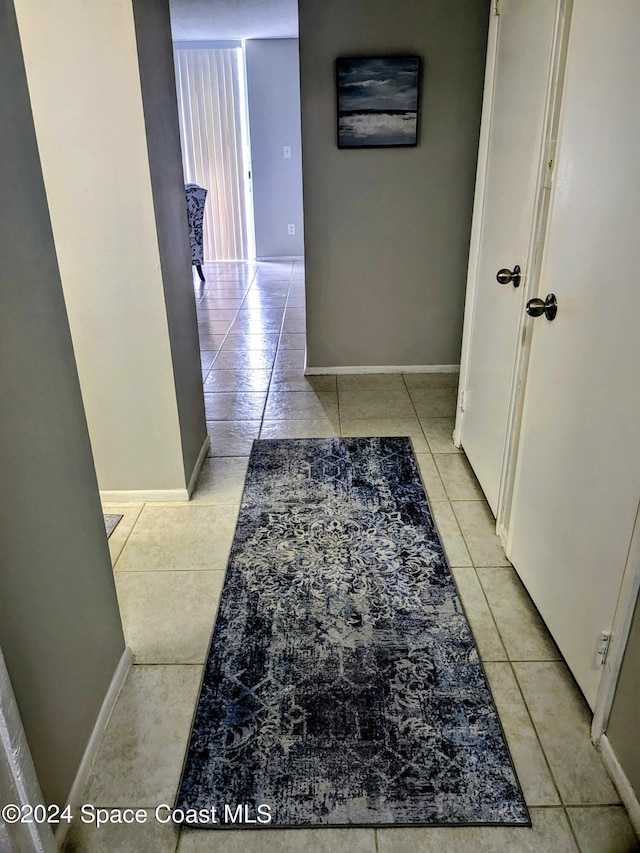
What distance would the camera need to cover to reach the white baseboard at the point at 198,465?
2629 millimetres

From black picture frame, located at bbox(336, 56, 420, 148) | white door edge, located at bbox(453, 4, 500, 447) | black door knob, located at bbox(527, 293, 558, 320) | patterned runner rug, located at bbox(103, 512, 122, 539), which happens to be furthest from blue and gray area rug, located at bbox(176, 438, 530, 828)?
black picture frame, located at bbox(336, 56, 420, 148)

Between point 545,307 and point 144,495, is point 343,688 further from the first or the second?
point 144,495

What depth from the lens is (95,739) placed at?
1.49 meters

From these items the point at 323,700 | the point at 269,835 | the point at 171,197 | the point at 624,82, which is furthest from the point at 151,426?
the point at 624,82

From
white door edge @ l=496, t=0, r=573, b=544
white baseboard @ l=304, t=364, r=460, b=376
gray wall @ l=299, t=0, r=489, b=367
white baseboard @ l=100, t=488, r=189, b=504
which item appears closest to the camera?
white door edge @ l=496, t=0, r=573, b=544

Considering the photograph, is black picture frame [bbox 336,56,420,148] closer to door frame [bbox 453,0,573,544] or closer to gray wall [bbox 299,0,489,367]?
gray wall [bbox 299,0,489,367]

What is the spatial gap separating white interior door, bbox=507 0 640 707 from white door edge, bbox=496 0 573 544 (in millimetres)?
65

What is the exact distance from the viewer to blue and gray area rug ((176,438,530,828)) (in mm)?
1359

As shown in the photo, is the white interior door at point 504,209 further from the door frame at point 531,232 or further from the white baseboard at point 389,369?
the white baseboard at point 389,369

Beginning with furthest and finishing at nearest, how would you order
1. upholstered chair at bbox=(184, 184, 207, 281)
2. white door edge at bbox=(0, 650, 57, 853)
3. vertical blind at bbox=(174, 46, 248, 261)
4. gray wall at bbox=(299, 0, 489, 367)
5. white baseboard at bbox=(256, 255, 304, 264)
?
1. white baseboard at bbox=(256, 255, 304, 264)
2. vertical blind at bbox=(174, 46, 248, 261)
3. upholstered chair at bbox=(184, 184, 207, 281)
4. gray wall at bbox=(299, 0, 489, 367)
5. white door edge at bbox=(0, 650, 57, 853)

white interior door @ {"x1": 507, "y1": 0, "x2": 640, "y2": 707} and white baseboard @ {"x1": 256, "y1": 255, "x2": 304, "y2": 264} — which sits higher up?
white interior door @ {"x1": 507, "y1": 0, "x2": 640, "y2": 707}

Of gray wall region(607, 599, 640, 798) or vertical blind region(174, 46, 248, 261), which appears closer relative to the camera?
gray wall region(607, 599, 640, 798)

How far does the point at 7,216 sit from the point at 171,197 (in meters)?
1.33

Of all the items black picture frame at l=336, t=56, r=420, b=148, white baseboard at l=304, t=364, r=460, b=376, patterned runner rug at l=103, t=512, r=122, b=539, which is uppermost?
black picture frame at l=336, t=56, r=420, b=148
